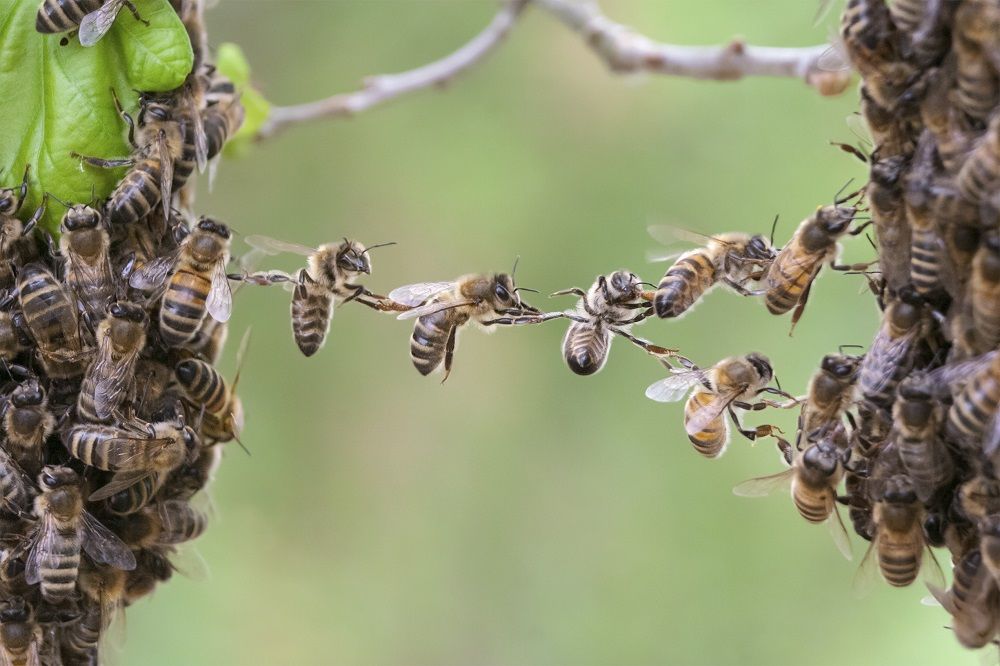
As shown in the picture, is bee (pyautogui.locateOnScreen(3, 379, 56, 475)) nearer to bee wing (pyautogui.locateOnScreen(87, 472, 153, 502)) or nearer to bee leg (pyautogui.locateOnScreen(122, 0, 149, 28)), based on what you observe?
bee wing (pyautogui.locateOnScreen(87, 472, 153, 502))

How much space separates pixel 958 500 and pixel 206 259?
2152 mm

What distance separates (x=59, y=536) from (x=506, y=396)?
6893 millimetres

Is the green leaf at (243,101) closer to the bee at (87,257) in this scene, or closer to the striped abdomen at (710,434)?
the bee at (87,257)

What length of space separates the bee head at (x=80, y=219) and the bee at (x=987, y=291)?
228cm

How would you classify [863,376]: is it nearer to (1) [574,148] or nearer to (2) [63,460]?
(2) [63,460]

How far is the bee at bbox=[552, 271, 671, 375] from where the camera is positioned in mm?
3178

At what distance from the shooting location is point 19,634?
115 inches

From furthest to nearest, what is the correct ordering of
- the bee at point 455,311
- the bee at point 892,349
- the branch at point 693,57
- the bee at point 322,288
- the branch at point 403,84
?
the branch at point 403,84 → the branch at point 693,57 → the bee at point 455,311 → the bee at point 322,288 → the bee at point 892,349

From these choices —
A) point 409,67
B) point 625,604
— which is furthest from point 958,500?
point 409,67

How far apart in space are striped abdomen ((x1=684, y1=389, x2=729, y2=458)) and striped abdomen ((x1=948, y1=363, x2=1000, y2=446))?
95 centimetres

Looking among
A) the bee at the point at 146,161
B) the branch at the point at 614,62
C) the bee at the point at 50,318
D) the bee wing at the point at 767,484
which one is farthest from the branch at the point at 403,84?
the bee wing at the point at 767,484

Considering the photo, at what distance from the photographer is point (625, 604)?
28.2 feet

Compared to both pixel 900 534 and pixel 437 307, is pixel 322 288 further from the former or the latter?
pixel 900 534

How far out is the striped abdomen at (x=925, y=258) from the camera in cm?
235
